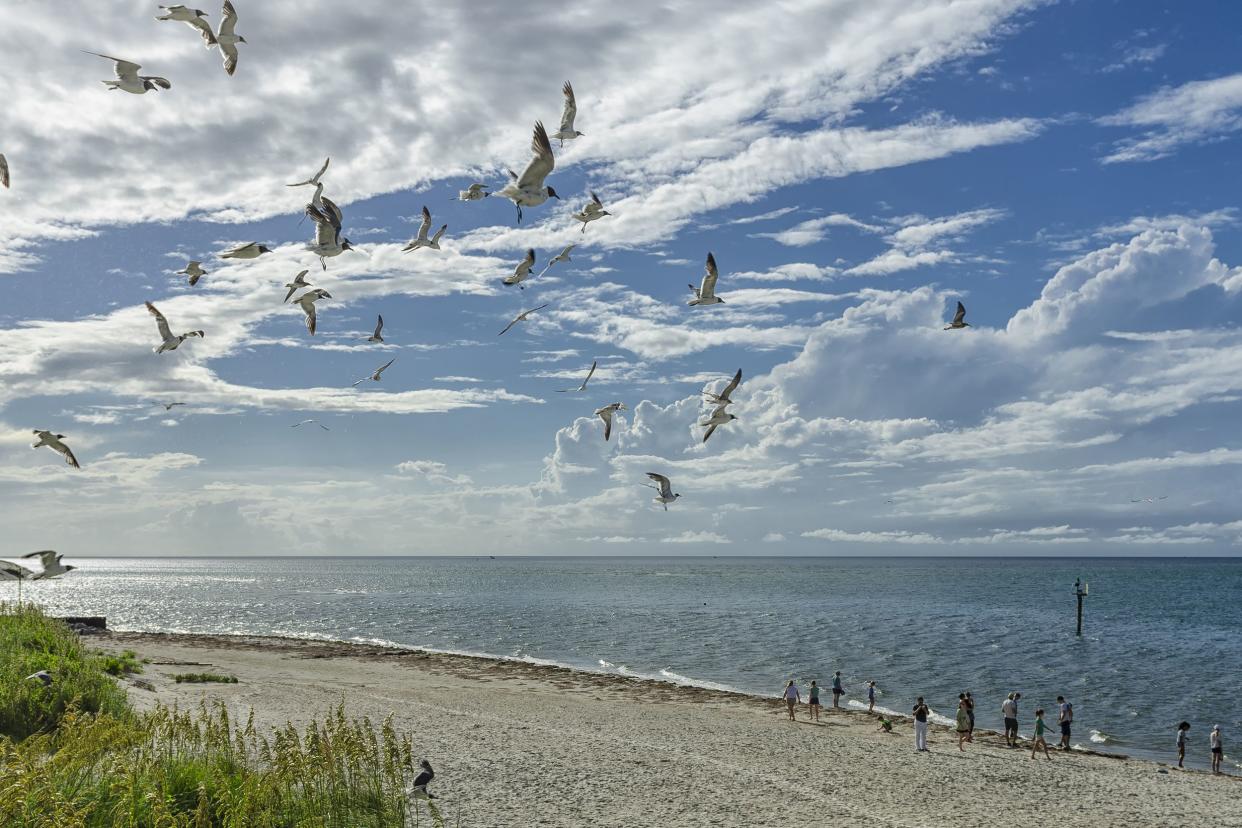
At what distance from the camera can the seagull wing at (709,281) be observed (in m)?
17.9

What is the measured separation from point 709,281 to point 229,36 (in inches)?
364

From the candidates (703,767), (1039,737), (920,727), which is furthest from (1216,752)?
(703,767)

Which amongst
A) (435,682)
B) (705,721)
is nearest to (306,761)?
(705,721)

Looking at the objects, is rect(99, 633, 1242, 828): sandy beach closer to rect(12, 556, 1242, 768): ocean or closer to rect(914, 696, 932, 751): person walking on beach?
rect(914, 696, 932, 751): person walking on beach

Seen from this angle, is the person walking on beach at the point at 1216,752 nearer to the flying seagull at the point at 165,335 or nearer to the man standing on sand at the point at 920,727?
the man standing on sand at the point at 920,727

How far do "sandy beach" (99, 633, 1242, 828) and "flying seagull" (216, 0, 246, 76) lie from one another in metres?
13.9

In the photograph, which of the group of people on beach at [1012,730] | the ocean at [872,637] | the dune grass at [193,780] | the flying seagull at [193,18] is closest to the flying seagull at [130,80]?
the flying seagull at [193,18]

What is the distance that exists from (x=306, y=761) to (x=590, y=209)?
A: 11.0m

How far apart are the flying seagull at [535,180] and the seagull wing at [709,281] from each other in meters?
4.38

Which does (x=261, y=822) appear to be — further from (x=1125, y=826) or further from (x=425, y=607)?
(x=425, y=607)

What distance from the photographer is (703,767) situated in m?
24.0

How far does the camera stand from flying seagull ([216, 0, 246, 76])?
1460cm

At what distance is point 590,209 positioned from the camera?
1777 cm

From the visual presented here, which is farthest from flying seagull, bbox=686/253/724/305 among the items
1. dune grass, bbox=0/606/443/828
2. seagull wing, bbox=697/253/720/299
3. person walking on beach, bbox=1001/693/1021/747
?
person walking on beach, bbox=1001/693/1021/747
